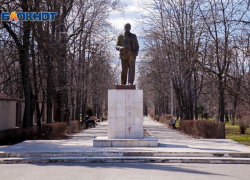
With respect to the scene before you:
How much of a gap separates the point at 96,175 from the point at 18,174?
2.15 m

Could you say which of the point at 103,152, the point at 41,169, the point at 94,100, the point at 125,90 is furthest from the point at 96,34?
the point at 94,100

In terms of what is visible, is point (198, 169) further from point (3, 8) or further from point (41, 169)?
point (3, 8)

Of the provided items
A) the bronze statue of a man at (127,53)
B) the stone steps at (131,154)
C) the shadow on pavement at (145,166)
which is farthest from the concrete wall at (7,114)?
the shadow on pavement at (145,166)

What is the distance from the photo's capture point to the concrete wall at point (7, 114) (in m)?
23.5

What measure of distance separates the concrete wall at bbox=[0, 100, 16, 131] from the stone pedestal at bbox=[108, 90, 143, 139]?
9.98m

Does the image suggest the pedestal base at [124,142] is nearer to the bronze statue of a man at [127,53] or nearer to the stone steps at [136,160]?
the stone steps at [136,160]

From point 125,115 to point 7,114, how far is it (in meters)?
12.6

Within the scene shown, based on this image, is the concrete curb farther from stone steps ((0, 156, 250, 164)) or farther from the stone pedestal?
the stone pedestal

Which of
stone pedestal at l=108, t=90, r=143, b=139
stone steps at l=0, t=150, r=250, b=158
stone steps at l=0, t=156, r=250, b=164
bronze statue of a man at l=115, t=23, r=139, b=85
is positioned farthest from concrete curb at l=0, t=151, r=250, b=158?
bronze statue of a man at l=115, t=23, r=139, b=85

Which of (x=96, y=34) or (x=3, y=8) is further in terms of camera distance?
(x=96, y=34)

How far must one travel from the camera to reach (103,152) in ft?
41.0

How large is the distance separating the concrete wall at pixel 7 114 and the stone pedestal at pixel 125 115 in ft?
→ 32.7

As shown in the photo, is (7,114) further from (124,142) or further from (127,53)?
(124,142)

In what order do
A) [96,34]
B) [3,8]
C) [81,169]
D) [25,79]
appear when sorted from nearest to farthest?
A: [81,169], [3,8], [25,79], [96,34]
